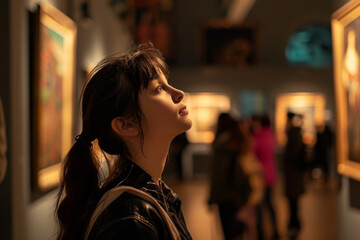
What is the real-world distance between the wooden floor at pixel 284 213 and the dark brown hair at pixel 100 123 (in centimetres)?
471

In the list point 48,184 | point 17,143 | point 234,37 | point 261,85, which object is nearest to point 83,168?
point 17,143

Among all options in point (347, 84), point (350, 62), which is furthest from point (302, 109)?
point (350, 62)

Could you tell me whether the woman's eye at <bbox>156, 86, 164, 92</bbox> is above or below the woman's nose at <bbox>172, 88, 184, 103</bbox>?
above

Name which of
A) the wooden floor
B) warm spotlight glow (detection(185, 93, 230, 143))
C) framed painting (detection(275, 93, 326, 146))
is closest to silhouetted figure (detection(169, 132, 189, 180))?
the wooden floor

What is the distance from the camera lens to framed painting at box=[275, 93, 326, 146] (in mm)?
18656

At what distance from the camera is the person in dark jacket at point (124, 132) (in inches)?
72.3

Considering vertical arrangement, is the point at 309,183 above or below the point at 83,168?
below

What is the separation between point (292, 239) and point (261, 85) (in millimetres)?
11065

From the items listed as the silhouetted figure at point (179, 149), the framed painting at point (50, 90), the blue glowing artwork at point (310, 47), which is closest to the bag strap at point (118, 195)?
the framed painting at point (50, 90)

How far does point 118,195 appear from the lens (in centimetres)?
172

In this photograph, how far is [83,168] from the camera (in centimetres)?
192

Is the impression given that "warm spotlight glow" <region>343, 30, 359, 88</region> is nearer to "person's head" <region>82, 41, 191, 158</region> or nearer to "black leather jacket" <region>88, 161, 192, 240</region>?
"person's head" <region>82, 41, 191, 158</region>

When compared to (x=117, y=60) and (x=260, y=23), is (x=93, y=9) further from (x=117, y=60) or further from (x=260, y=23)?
(x=260, y=23)

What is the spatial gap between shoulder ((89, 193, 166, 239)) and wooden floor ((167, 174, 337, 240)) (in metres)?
4.89
